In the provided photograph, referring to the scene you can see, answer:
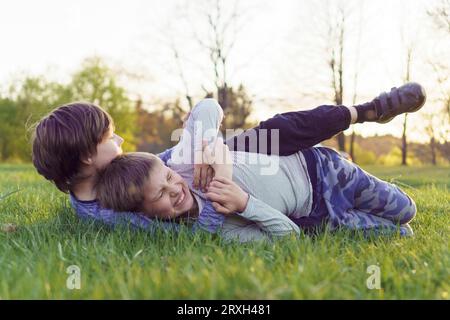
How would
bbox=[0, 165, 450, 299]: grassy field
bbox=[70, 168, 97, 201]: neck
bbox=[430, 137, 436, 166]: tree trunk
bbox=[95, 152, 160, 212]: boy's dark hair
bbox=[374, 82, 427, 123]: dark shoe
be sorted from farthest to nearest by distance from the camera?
bbox=[430, 137, 436, 166]: tree trunk
bbox=[374, 82, 427, 123]: dark shoe
bbox=[70, 168, 97, 201]: neck
bbox=[95, 152, 160, 212]: boy's dark hair
bbox=[0, 165, 450, 299]: grassy field

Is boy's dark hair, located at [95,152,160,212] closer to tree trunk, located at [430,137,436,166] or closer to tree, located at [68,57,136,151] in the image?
tree trunk, located at [430,137,436,166]

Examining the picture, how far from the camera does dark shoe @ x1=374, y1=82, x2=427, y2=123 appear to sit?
3.17 m

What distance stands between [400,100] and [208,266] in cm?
198

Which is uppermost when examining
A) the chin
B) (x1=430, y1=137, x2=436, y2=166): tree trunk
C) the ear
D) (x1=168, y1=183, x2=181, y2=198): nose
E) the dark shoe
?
the dark shoe

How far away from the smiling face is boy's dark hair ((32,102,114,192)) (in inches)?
14.6

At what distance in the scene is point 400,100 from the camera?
3.19 metres

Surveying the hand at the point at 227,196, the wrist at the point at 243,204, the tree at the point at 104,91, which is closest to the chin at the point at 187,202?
the hand at the point at 227,196

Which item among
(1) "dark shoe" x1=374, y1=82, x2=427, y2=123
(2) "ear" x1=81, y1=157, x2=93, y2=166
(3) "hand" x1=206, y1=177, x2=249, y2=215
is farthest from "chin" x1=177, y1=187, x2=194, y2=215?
(1) "dark shoe" x1=374, y1=82, x2=427, y2=123

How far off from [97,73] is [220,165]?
2563 cm

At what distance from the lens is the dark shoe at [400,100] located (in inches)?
125

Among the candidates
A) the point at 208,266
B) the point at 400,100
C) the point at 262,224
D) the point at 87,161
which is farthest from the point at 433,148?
the point at 208,266

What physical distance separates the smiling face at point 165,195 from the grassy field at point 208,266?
13 centimetres

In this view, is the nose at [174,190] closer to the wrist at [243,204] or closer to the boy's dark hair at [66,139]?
the wrist at [243,204]
